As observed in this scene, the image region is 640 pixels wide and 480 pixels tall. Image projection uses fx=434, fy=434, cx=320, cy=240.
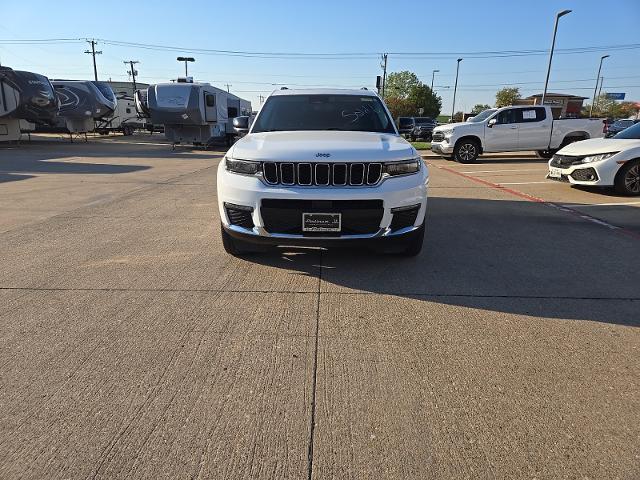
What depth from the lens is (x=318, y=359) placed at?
276 cm

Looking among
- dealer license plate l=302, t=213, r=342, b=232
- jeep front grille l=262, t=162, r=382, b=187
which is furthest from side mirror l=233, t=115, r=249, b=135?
dealer license plate l=302, t=213, r=342, b=232

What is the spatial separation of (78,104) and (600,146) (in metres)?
28.7

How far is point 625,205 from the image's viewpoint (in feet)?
25.4

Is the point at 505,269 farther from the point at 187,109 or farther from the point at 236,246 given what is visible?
the point at 187,109

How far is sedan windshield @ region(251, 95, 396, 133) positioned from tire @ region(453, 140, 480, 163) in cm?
1194

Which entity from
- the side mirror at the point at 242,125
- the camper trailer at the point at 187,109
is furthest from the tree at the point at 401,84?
the side mirror at the point at 242,125

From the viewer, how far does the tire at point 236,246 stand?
4.41 meters

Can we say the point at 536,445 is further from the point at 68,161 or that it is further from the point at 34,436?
the point at 68,161

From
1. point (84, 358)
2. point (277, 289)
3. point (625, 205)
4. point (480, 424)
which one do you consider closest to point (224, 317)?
point (277, 289)

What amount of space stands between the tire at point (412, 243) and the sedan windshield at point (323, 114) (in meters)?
1.47

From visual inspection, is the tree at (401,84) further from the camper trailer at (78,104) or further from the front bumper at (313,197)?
the front bumper at (313,197)

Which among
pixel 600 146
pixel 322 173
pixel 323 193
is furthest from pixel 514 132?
pixel 323 193

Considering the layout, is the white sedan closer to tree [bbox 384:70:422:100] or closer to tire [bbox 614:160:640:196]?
tire [bbox 614:160:640:196]

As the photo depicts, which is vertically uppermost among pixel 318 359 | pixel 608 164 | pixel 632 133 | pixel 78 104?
pixel 78 104
